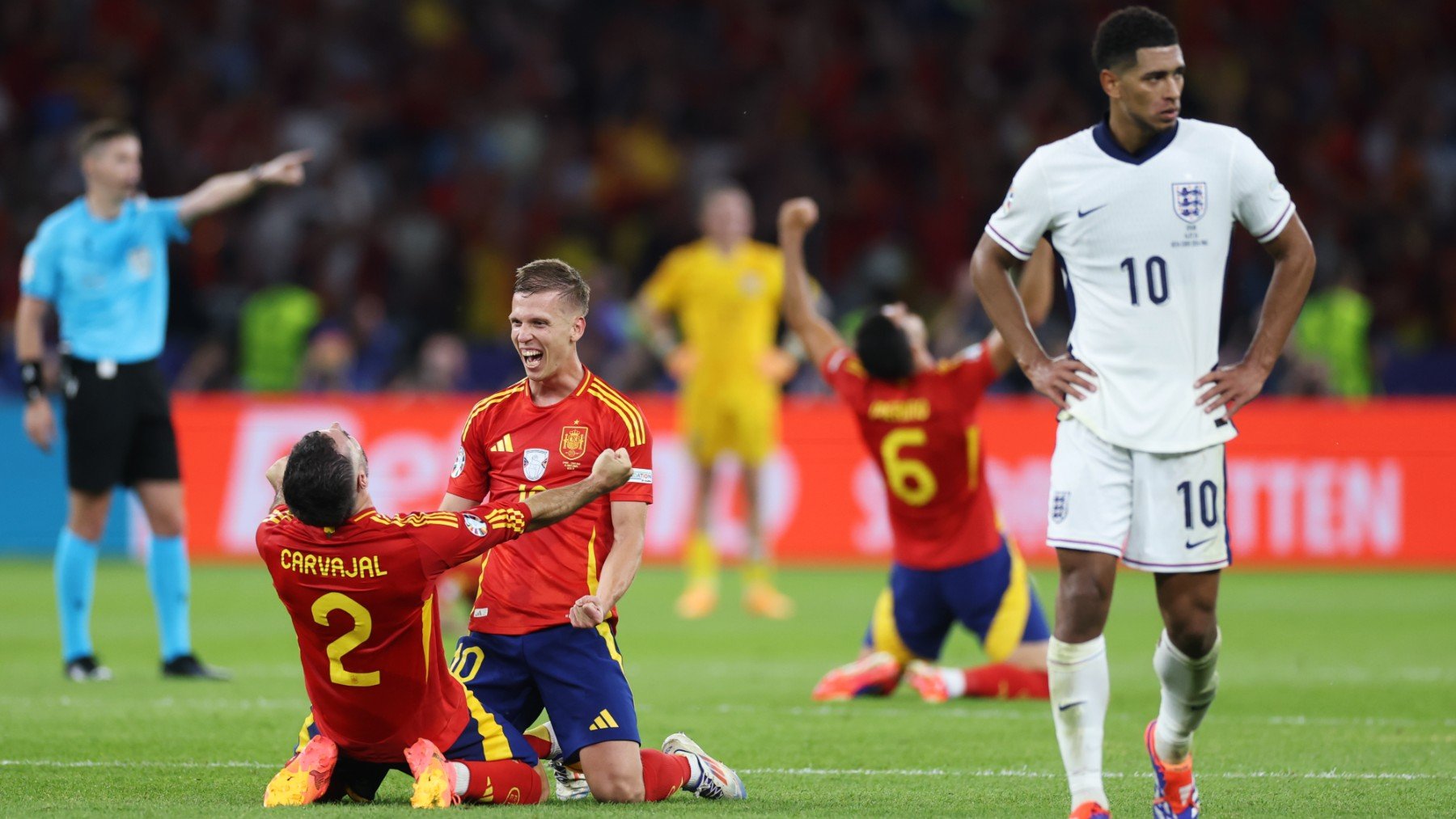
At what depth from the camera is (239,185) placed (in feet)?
28.7

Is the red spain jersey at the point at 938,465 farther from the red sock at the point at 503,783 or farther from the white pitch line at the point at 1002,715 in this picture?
the red sock at the point at 503,783

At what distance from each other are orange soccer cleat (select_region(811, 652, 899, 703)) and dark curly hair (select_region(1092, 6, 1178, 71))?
3804 millimetres

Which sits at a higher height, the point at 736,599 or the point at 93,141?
the point at 93,141

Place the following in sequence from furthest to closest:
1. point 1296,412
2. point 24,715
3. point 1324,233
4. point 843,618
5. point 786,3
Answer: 1. point 786,3
2. point 1324,233
3. point 1296,412
4. point 843,618
5. point 24,715

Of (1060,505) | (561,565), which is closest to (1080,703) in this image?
(1060,505)

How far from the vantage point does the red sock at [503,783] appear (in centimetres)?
544

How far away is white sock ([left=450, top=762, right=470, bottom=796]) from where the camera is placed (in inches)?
211

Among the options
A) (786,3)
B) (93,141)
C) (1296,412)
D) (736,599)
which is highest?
(786,3)

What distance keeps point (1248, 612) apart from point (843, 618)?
105 inches

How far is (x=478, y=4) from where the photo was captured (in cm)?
2173

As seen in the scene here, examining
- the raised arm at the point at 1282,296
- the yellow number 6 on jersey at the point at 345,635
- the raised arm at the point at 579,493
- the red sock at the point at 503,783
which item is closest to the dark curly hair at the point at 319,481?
the yellow number 6 on jersey at the point at 345,635

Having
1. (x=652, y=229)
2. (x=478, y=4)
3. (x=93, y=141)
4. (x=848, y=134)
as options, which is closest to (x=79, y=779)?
(x=93, y=141)

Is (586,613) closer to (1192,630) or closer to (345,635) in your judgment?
(345,635)

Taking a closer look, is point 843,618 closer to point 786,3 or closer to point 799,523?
point 799,523
